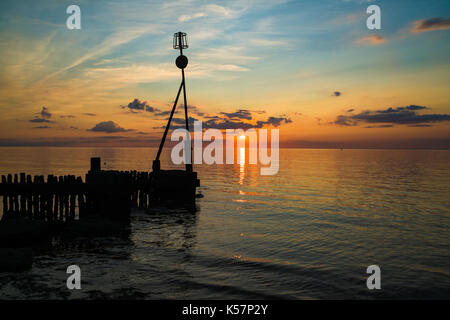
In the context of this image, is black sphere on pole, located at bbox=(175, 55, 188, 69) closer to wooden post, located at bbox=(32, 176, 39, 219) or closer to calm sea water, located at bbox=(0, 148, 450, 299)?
calm sea water, located at bbox=(0, 148, 450, 299)

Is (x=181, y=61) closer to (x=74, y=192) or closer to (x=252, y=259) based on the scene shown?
(x=74, y=192)

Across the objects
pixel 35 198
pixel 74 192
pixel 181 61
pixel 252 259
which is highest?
pixel 181 61

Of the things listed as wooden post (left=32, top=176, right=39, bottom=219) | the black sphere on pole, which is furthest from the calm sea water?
the black sphere on pole

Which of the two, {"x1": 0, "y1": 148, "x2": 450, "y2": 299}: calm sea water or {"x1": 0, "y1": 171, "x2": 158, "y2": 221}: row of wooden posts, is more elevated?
{"x1": 0, "y1": 171, "x2": 158, "y2": 221}: row of wooden posts

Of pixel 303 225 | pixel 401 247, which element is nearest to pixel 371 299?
pixel 401 247

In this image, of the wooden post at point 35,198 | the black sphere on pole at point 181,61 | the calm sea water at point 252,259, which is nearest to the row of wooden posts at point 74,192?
the wooden post at point 35,198

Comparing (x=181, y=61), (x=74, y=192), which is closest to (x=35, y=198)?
(x=74, y=192)

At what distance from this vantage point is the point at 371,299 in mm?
9336

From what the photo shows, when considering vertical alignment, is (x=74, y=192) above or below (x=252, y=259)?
above

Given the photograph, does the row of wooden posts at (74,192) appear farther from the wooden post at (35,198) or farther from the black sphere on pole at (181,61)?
the black sphere on pole at (181,61)

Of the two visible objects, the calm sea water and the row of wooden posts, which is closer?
the calm sea water

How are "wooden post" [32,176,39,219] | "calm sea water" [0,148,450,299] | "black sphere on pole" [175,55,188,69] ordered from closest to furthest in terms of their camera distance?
"calm sea water" [0,148,450,299] → "wooden post" [32,176,39,219] → "black sphere on pole" [175,55,188,69]

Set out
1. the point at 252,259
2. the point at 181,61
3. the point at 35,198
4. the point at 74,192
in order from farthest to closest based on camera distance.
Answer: the point at 181,61
the point at 74,192
the point at 35,198
the point at 252,259

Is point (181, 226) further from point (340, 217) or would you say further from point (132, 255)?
point (340, 217)
